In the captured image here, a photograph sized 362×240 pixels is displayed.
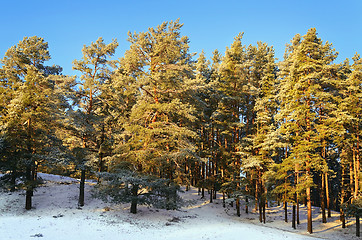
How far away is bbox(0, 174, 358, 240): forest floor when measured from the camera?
46.2ft

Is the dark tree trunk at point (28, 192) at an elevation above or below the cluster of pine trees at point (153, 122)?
below

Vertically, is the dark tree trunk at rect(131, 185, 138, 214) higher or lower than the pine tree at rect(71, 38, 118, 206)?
lower

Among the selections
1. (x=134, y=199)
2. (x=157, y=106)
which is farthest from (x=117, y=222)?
(x=157, y=106)

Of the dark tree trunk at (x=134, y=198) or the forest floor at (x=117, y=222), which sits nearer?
the forest floor at (x=117, y=222)

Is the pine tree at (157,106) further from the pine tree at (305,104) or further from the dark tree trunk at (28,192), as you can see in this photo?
the pine tree at (305,104)

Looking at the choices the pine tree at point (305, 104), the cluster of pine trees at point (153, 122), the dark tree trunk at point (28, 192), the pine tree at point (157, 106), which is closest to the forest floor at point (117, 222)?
the dark tree trunk at point (28, 192)

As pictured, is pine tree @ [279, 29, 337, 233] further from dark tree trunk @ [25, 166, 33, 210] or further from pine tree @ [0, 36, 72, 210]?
dark tree trunk @ [25, 166, 33, 210]

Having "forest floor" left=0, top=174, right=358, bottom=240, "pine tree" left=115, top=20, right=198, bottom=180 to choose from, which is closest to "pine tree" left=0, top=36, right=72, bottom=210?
"forest floor" left=0, top=174, right=358, bottom=240

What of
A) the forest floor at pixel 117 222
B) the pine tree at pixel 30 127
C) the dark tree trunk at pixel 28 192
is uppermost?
the pine tree at pixel 30 127

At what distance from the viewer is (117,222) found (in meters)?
16.8

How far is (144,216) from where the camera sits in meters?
19.1

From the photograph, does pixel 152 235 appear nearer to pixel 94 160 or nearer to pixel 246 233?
pixel 246 233

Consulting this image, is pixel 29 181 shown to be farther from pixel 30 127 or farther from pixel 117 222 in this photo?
pixel 117 222

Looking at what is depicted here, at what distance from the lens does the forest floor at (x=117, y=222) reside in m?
14.1
